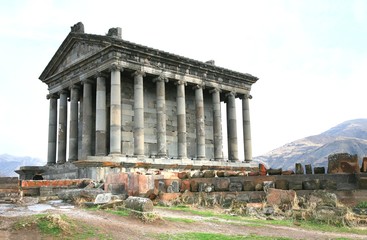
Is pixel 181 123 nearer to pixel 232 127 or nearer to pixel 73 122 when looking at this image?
pixel 232 127

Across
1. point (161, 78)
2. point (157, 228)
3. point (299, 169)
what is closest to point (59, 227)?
point (157, 228)

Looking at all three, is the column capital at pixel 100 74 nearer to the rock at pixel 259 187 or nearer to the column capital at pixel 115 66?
the column capital at pixel 115 66

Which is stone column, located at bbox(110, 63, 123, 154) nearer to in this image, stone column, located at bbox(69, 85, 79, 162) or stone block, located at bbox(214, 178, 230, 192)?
stone column, located at bbox(69, 85, 79, 162)

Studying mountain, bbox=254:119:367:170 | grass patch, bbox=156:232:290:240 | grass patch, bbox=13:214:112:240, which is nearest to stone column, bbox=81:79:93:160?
grass patch, bbox=13:214:112:240

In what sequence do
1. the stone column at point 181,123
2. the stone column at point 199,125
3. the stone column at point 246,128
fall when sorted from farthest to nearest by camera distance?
1. the stone column at point 246,128
2. the stone column at point 199,125
3. the stone column at point 181,123

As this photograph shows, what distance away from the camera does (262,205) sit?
39.2 feet

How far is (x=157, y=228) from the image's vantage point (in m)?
8.30

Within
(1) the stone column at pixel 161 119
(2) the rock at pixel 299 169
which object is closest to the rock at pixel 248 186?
(2) the rock at pixel 299 169

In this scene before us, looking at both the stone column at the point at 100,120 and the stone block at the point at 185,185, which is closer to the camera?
the stone block at the point at 185,185

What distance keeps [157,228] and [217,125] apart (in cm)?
2492

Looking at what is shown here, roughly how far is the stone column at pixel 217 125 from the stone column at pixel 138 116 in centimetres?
807

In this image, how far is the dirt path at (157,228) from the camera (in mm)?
7160

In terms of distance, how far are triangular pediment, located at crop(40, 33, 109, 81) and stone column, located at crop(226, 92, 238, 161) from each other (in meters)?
12.8

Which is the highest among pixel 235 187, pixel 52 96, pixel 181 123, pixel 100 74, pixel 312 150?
pixel 100 74
